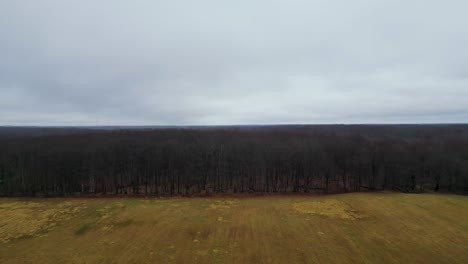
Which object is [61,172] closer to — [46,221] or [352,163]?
[46,221]

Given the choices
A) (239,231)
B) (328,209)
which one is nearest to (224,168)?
(328,209)

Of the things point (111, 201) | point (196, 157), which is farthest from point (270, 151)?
point (111, 201)

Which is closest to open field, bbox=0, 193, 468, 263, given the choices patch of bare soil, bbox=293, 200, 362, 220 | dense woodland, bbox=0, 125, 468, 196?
patch of bare soil, bbox=293, 200, 362, 220

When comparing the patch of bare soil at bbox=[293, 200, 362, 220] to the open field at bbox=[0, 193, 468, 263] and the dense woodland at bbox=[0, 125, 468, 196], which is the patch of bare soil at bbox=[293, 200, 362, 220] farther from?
the dense woodland at bbox=[0, 125, 468, 196]

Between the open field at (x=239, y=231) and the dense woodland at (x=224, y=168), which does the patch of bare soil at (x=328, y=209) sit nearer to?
the open field at (x=239, y=231)

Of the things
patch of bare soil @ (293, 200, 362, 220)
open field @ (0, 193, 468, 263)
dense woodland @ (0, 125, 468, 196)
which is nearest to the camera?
open field @ (0, 193, 468, 263)

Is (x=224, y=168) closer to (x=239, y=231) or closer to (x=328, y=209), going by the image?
(x=328, y=209)
